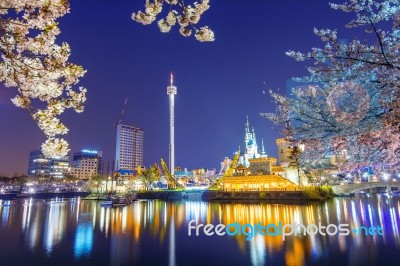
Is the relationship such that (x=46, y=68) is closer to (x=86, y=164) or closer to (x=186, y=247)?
(x=186, y=247)

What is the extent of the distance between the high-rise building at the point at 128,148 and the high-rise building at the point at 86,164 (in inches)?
544

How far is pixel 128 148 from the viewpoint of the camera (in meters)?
185

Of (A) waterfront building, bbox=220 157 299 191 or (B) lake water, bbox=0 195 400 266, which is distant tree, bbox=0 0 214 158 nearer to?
(B) lake water, bbox=0 195 400 266

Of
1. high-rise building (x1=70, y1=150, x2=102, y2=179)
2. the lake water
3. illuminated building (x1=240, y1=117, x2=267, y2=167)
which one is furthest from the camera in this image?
high-rise building (x1=70, y1=150, x2=102, y2=179)

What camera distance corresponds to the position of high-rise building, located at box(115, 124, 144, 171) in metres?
178

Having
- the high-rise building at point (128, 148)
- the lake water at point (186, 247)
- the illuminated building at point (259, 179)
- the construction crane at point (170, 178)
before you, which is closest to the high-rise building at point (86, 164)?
the high-rise building at point (128, 148)

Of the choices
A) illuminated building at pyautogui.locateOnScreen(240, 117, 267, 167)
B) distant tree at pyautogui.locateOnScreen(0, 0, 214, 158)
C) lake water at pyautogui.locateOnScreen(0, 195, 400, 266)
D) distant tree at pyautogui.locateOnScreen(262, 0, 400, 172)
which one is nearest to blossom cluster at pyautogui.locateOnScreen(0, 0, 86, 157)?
distant tree at pyautogui.locateOnScreen(0, 0, 214, 158)

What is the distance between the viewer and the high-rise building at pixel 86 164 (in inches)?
6479

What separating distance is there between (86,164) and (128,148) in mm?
29584

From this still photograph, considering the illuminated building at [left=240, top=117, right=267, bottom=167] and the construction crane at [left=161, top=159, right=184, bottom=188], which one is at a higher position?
the illuminated building at [left=240, top=117, right=267, bottom=167]

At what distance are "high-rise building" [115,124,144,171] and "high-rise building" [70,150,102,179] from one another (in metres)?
13.8

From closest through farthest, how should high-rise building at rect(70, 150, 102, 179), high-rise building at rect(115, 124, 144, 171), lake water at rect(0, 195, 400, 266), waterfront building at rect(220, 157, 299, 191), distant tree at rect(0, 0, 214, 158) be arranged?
distant tree at rect(0, 0, 214, 158) < lake water at rect(0, 195, 400, 266) < waterfront building at rect(220, 157, 299, 191) < high-rise building at rect(70, 150, 102, 179) < high-rise building at rect(115, 124, 144, 171)

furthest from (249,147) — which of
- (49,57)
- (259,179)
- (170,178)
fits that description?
(49,57)

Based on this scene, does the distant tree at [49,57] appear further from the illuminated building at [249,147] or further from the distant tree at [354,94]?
the illuminated building at [249,147]
